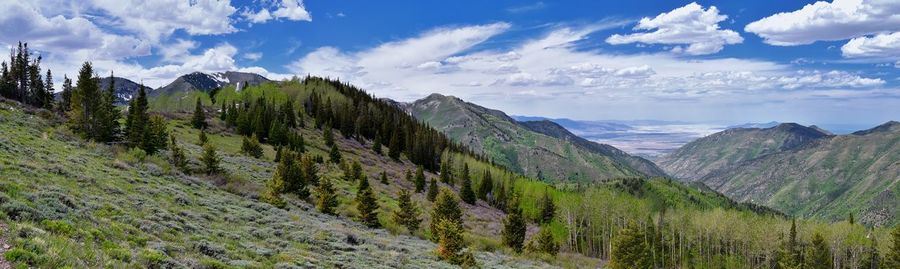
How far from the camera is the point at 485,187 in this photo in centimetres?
13012

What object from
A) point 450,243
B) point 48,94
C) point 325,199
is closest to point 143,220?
point 450,243

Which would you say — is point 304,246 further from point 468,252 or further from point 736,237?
point 736,237

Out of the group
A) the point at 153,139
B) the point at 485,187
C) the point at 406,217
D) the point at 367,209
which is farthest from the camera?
the point at 485,187

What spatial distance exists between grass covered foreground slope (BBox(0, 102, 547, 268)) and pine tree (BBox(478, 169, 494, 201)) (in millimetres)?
80509

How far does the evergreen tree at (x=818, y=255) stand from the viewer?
97.3 meters

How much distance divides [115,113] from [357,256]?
45088 millimetres

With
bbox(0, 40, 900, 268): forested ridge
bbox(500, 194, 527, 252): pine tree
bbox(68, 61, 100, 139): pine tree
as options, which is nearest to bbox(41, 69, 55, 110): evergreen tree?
bbox(0, 40, 900, 268): forested ridge

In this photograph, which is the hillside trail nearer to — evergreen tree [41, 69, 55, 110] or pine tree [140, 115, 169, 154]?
pine tree [140, 115, 169, 154]

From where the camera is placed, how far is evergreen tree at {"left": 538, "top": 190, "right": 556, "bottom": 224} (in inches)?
5002

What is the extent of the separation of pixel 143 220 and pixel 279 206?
66.4ft

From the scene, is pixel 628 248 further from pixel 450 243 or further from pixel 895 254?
pixel 895 254

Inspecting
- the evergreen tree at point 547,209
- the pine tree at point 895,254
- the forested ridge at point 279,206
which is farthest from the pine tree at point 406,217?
the pine tree at point 895,254

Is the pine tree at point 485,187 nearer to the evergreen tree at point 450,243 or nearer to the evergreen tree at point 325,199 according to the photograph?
the evergreen tree at point 325,199

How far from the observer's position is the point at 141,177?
3744cm
